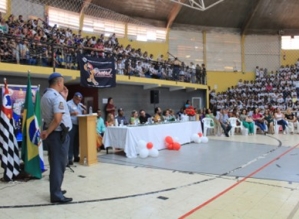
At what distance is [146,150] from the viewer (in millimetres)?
7281

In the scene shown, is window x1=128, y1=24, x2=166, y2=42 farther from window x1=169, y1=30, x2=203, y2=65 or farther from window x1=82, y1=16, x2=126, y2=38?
window x1=169, y1=30, x2=203, y2=65

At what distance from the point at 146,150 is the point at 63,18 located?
9.51 m

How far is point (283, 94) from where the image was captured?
18500 millimetres

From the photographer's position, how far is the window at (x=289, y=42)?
21.5m

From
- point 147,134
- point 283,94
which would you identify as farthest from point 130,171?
point 283,94

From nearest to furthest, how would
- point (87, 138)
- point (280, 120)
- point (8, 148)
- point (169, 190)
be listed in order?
point (169, 190)
point (8, 148)
point (87, 138)
point (280, 120)

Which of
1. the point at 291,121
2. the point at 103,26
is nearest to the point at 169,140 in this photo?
the point at 291,121

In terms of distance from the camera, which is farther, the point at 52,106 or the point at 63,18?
the point at 63,18

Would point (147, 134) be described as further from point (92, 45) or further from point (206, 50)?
point (206, 50)

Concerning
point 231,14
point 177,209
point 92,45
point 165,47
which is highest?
point 231,14

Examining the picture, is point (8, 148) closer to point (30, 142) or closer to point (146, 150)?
point (30, 142)

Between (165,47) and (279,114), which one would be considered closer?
(279,114)

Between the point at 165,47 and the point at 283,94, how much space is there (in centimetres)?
818

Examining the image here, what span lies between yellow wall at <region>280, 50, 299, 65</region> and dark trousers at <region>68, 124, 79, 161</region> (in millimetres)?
19278
